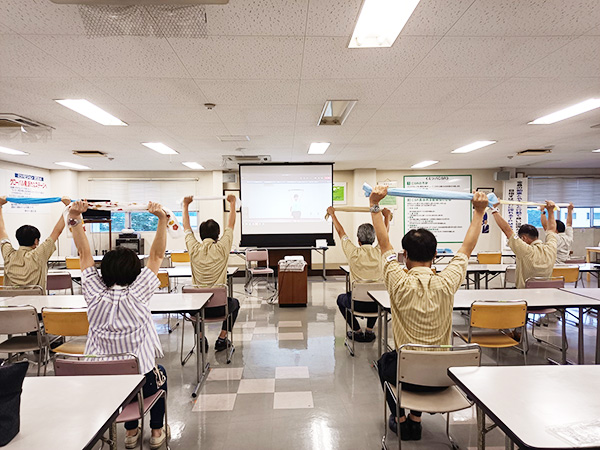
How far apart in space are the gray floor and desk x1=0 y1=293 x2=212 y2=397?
1.01ft

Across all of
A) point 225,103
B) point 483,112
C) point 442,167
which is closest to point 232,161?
point 225,103

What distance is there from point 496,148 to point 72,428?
7.08 m

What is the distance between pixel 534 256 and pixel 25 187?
9.65m

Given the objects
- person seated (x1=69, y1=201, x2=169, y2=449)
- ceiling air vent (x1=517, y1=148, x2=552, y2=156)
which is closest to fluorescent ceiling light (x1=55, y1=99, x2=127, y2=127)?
person seated (x1=69, y1=201, x2=169, y2=449)

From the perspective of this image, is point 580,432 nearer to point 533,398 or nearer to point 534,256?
point 533,398

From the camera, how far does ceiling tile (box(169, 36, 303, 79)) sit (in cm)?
230

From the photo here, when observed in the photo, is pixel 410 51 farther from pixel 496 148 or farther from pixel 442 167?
pixel 442 167

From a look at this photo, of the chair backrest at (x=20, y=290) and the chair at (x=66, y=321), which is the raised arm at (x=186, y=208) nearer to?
the chair at (x=66, y=321)

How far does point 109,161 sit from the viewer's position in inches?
286

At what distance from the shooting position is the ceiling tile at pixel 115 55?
2268 millimetres

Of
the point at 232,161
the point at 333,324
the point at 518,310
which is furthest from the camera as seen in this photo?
the point at 232,161

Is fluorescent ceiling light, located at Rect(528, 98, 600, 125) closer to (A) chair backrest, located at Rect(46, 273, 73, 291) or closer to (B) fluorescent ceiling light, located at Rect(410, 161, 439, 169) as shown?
(B) fluorescent ceiling light, located at Rect(410, 161, 439, 169)

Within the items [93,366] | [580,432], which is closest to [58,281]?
[93,366]

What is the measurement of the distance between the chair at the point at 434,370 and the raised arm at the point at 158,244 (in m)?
1.61
